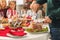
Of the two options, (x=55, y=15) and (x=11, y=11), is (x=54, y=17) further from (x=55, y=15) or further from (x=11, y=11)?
(x=11, y=11)

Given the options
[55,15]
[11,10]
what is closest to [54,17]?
[55,15]

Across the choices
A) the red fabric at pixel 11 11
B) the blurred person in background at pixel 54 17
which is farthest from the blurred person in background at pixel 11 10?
the blurred person in background at pixel 54 17

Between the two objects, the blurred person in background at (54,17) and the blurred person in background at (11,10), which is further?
the blurred person in background at (11,10)

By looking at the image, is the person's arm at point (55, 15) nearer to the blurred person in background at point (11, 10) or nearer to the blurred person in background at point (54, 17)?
the blurred person in background at point (54, 17)

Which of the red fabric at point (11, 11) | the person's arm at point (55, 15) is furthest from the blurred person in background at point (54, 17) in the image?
the red fabric at point (11, 11)

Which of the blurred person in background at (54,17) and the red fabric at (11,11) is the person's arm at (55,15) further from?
the red fabric at (11,11)

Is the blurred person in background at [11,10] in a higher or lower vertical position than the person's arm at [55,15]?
higher

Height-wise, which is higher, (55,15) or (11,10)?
(11,10)

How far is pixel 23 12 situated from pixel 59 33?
896 mm

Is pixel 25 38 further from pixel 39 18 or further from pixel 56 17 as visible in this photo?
pixel 39 18

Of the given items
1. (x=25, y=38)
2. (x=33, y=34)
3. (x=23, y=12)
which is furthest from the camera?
(x=23, y=12)

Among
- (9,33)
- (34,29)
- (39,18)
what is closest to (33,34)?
(34,29)

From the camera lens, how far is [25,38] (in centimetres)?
121

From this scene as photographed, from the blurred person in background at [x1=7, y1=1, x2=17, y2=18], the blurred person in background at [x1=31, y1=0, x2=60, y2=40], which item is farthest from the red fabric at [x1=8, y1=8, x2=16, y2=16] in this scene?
the blurred person in background at [x1=31, y1=0, x2=60, y2=40]
